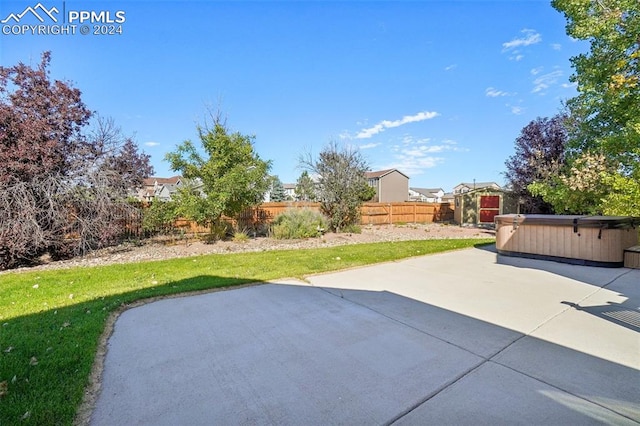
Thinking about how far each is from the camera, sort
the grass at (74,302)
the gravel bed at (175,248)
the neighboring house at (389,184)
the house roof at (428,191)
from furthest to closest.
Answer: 1. the house roof at (428,191)
2. the neighboring house at (389,184)
3. the gravel bed at (175,248)
4. the grass at (74,302)

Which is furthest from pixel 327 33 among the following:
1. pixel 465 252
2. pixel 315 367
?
pixel 315 367

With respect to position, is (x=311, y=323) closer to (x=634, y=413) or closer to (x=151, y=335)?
(x=151, y=335)

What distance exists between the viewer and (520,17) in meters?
7.83

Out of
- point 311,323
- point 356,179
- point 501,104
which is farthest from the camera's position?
point 356,179

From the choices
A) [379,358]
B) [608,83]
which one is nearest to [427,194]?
[608,83]

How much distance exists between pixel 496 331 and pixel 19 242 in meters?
9.60

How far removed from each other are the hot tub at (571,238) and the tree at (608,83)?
601 millimetres

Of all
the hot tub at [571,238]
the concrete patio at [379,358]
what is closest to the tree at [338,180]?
the hot tub at [571,238]

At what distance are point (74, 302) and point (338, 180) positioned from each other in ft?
34.7

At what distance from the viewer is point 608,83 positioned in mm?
7035

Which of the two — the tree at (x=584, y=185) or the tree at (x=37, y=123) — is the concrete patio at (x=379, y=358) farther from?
the tree at (x=37, y=123)

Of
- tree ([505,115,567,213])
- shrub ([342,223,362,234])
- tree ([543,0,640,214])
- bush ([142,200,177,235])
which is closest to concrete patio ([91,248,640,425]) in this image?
tree ([543,0,640,214])

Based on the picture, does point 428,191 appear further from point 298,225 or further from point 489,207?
point 298,225

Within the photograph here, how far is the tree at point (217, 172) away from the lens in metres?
9.20
